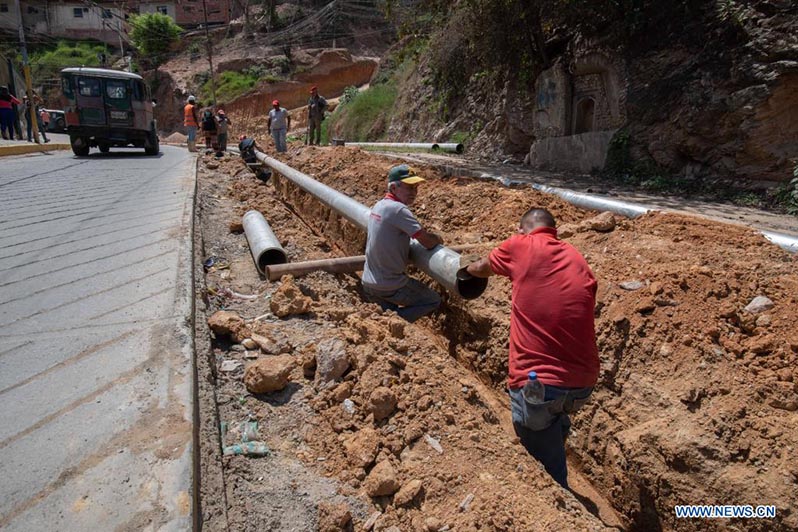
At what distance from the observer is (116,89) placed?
50.0ft

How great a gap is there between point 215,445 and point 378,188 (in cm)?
640

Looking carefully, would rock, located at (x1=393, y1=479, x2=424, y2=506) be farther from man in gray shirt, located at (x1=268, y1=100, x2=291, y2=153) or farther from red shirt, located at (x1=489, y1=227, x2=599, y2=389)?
man in gray shirt, located at (x1=268, y1=100, x2=291, y2=153)

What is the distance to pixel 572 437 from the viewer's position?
371cm

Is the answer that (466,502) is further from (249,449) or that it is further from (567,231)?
(567,231)

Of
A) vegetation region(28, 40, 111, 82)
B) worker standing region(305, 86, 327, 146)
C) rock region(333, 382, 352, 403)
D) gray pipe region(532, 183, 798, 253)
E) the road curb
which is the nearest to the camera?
rock region(333, 382, 352, 403)

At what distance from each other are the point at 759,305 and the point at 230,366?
3.40 m

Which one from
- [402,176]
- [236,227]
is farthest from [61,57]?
[402,176]

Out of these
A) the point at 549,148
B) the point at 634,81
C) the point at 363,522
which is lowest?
the point at 363,522

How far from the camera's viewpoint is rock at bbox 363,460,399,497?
2391mm

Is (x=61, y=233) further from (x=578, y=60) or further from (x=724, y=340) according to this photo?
(x=578, y=60)

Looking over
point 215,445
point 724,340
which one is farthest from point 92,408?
point 724,340

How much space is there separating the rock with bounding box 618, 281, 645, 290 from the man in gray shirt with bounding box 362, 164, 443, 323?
56.1 inches

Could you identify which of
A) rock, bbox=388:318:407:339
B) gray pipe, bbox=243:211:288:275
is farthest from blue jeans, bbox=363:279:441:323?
gray pipe, bbox=243:211:288:275

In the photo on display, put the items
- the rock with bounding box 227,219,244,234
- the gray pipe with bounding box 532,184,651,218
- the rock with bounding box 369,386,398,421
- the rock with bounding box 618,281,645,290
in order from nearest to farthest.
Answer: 1. the rock with bounding box 369,386,398,421
2. the rock with bounding box 618,281,645,290
3. the gray pipe with bounding box 532,184,651,218
4. the rock with bounding box 227,219,244,234
